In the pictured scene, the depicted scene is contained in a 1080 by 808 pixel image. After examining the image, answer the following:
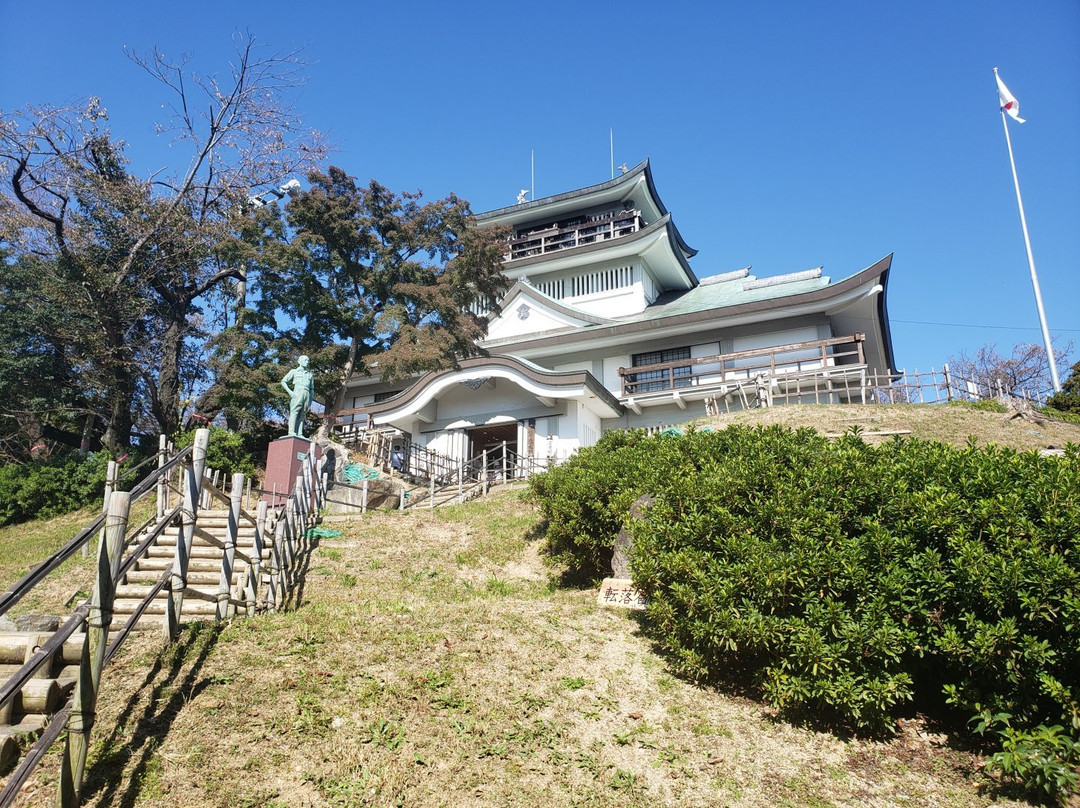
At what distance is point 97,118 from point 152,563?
1698cm

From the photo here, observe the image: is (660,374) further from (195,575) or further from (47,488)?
(47,488)

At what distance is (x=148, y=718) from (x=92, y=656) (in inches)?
45.0

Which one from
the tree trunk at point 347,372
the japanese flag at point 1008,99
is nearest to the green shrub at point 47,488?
the tree trunk at point 347,372

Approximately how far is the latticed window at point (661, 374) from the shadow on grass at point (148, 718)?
18.2m

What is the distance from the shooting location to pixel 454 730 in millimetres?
5801

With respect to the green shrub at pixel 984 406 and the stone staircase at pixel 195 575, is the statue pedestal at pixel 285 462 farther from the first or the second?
the green shrub at pixel 984 406

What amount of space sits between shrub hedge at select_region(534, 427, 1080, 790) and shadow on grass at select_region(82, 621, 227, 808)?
4.64 meters

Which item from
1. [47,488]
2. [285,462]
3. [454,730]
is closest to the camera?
[454,730]

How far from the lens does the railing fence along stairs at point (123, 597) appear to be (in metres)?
4.32

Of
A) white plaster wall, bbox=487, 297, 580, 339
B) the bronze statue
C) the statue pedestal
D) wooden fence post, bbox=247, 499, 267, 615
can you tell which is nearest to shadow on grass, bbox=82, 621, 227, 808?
wooden fence post, bbox=247, 499, 267, 615

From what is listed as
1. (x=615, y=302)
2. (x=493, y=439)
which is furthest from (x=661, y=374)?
(x=493, y=439)

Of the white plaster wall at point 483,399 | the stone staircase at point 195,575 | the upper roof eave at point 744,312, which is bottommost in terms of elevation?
the stone staircase at point 195,575

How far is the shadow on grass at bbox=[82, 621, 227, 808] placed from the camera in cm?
464

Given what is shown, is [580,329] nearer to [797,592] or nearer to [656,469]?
[656,469]
